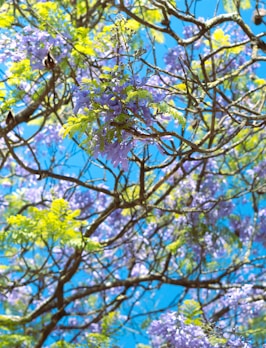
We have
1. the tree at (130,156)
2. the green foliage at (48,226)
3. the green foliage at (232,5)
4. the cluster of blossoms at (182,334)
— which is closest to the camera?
the tree at (130,156)

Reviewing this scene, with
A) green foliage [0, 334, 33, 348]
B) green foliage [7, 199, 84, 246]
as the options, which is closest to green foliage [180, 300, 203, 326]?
green foliage [7, 199, 84, 246]

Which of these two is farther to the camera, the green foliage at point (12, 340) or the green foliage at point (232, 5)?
the green foliage at point (232, 5)

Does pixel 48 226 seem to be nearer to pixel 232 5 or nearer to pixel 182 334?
pixel 182 334

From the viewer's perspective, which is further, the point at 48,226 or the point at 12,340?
the point at 12,340

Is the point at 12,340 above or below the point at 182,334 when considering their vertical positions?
above

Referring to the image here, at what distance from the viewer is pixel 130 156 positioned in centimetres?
437

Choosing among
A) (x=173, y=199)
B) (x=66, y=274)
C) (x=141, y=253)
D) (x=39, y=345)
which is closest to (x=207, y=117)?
(x=173, y=199)

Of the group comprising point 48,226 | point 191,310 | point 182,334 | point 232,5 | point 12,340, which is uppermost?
point 232,5

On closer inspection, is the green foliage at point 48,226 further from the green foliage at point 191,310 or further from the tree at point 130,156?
the green foliage at point 191,310

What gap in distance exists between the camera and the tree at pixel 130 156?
2904mm

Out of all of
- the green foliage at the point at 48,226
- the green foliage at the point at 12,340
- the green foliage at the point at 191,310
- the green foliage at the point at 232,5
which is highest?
the green foliage at the point at 232,5

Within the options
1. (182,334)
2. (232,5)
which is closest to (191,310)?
(182,334)

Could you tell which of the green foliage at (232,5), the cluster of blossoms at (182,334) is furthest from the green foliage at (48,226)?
the green foliage at (232,5)

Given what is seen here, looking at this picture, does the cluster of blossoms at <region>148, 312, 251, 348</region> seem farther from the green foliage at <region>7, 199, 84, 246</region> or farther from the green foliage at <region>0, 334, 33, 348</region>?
the green foliage at <region>0, 334, 33, 348</region>
